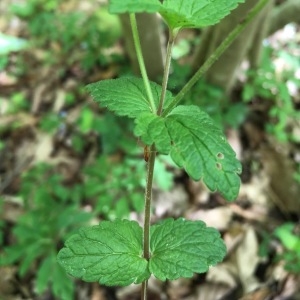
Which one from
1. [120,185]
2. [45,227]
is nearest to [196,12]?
[120,185]

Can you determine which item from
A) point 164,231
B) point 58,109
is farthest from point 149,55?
point 164,231

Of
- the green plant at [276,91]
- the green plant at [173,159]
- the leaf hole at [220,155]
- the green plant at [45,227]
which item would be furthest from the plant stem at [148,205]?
the green plant at [276,91]

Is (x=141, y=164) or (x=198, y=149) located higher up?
(x=198, y=149)

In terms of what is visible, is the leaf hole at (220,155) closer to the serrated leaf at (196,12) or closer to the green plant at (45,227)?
the serrated leaf at (196,12)

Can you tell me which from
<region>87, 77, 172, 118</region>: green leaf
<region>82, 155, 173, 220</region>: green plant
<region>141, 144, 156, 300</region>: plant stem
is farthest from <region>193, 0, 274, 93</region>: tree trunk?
<region>141, 144, 156, 300</region>: plant stem

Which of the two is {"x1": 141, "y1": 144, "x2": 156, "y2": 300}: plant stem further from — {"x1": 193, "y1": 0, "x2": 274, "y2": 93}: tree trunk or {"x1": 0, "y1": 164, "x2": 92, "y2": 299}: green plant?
{"x1": 193, "y1": 0, "x2": 274, "y2": 93}: tree trunk

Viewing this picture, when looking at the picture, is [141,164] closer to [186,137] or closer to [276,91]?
[276,91]

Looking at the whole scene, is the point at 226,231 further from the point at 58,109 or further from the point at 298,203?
the point at 58,109

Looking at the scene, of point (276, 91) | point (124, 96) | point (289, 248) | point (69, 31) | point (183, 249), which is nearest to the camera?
point (124, 96)
